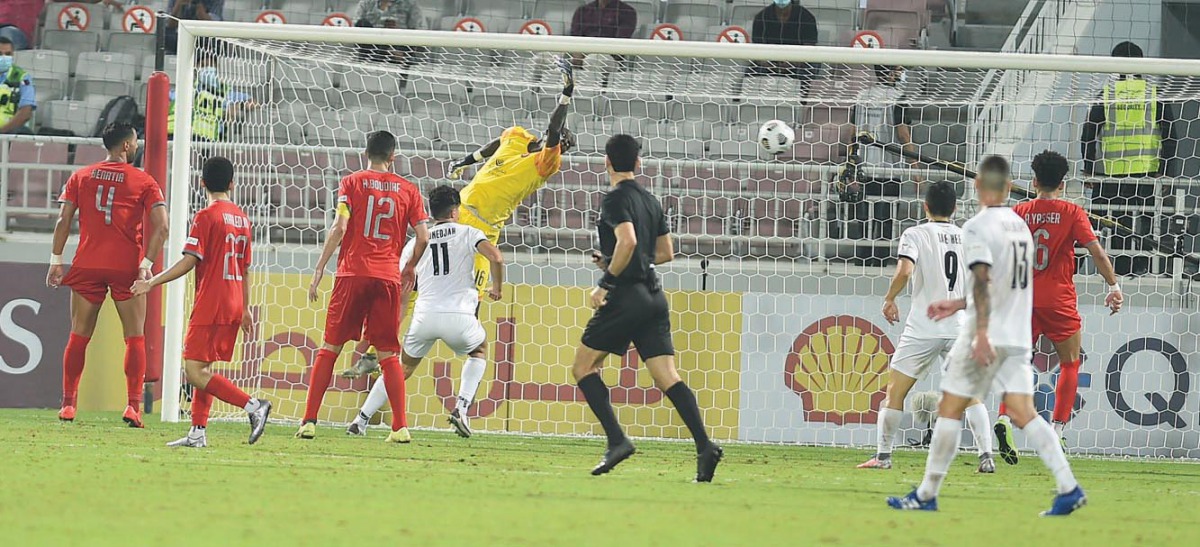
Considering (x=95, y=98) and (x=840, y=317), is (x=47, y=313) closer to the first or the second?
(x=95, y=98)

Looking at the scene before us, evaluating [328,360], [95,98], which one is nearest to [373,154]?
[328,360]

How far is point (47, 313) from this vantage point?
12906 millimetres

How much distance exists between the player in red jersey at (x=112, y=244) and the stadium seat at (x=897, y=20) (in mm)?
9925

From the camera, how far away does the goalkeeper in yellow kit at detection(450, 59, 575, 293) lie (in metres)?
11.5

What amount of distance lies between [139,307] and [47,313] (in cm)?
260

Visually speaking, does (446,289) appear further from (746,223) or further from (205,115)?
(746,223)

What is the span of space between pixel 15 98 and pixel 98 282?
6.17 m

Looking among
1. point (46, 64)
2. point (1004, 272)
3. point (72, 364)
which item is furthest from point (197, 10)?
point (1004, 272)

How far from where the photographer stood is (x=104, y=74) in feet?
57.6

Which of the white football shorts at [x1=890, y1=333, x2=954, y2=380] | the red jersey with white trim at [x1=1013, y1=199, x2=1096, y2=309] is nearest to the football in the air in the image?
the red jersey with white trim at [x1=1013, y1=199, x2=1096, y2=309]

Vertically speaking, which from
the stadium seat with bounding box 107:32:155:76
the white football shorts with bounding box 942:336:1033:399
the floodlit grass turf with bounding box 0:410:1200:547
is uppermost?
the stadium seat with bounding box 107:32:155:76

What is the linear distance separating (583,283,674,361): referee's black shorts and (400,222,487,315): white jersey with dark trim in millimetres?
2854

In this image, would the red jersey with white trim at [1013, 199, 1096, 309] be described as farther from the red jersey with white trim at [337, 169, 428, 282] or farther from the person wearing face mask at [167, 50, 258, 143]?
the person wearing face mask at [167, 50, 258, 143]

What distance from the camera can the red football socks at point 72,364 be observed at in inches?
421
